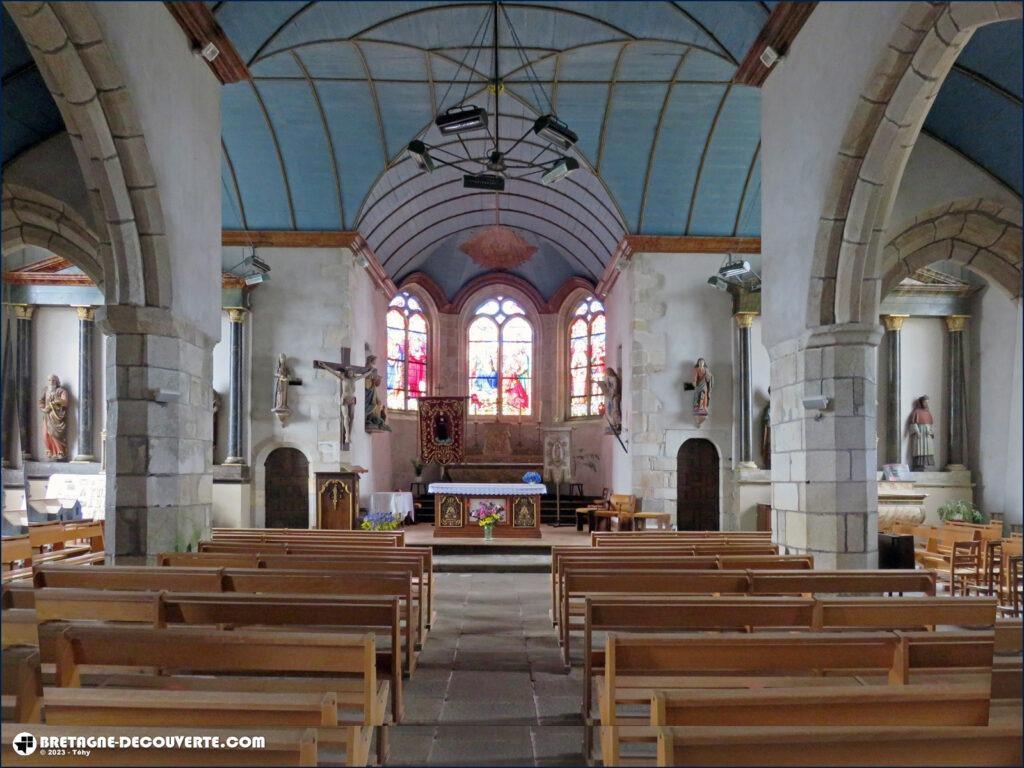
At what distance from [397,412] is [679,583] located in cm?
1357

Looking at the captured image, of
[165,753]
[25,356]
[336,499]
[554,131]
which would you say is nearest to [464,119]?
[554,131]

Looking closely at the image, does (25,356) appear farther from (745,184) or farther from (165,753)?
(165,753)

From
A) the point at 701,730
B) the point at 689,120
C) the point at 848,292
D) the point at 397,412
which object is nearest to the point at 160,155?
the point at 848,292

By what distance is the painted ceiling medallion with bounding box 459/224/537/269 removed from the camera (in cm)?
1788

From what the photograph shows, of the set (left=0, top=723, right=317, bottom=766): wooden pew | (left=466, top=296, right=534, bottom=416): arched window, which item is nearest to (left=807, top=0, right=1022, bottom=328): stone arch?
(left=0, top=723, right=317, bottom=766): wooden pew

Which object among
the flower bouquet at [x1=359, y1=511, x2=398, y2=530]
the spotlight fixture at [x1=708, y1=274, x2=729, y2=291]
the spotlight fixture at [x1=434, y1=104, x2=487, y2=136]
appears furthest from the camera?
the spotlight fixture at [x1=708, y1=274, x2=729, y2=291]

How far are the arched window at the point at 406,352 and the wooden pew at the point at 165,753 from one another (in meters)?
15.7

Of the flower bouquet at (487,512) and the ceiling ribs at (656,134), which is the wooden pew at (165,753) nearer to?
the ceiling ribs at (656,134)

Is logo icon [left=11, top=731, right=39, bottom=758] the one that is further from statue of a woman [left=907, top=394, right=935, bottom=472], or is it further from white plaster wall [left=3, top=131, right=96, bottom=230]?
statue of a woman [left=907, top=394, right=935, bottom=472]

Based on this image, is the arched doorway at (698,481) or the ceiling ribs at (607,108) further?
the arched doorway at (698,481)

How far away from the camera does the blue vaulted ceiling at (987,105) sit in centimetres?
692

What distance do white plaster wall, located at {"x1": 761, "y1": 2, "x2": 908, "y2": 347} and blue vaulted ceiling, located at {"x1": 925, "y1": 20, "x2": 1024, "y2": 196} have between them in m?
1.66

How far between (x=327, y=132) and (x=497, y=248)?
23.8 ft

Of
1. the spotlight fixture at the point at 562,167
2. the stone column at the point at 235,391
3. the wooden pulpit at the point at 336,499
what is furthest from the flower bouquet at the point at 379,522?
the spotlight fixture at the point at 562,167
